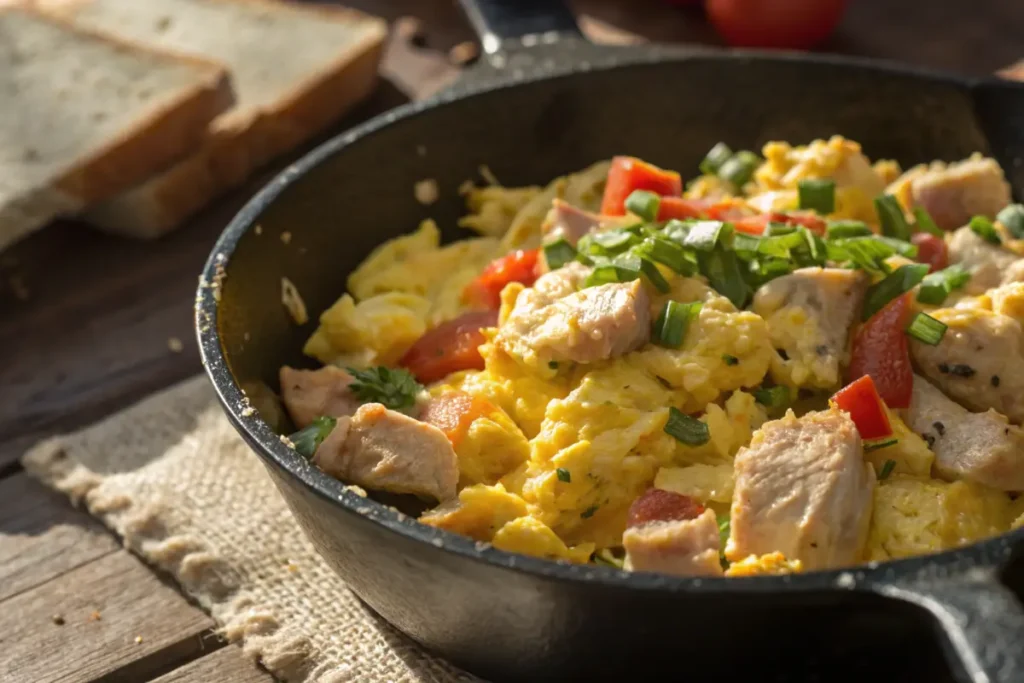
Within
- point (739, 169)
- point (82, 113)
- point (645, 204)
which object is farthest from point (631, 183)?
point (82, 113)

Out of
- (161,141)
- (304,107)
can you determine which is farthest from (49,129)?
(304,107)

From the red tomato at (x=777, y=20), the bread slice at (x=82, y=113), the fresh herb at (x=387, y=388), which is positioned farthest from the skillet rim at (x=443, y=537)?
the red tomato at (x=777, y=20)

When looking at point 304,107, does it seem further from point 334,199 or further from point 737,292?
point 737,292

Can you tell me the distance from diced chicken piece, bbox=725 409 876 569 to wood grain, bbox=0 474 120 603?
63.8 inches

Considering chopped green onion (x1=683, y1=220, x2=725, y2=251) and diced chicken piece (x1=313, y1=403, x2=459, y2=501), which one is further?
chopped green onion (x1=683, y1=220, x2=725, y2=251)

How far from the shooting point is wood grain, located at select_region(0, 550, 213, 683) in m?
2.40

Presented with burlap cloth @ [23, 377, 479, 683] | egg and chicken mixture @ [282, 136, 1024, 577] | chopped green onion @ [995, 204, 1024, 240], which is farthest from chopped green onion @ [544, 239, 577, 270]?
chopped green onion @ [995, 204, 1024, 240]

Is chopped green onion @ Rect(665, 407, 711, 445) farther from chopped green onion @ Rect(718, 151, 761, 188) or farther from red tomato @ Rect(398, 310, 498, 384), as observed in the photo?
chopped green onion @ Rect(718, 151, 761, 188)

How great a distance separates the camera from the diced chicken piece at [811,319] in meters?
2.32

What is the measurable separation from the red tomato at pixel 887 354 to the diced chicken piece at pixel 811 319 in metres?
0.03

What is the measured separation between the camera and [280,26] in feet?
15.7

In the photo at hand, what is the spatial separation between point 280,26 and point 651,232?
9.31 ft

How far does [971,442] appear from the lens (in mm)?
2197

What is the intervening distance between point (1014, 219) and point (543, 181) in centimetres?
133
